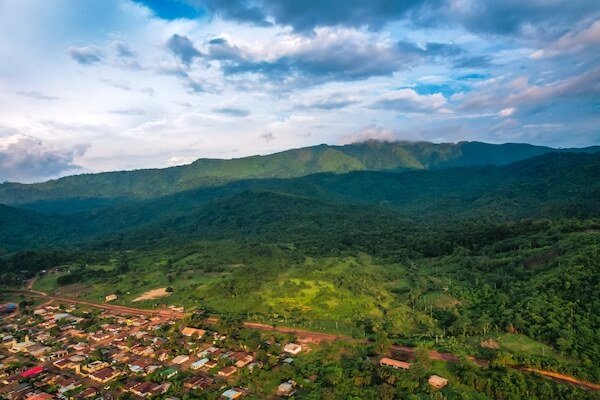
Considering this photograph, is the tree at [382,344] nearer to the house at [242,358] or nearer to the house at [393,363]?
the house at [393,363]

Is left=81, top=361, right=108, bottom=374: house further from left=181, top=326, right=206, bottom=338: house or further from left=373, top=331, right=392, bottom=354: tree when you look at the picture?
left=373, top=331, right=392, bottom=354: tree

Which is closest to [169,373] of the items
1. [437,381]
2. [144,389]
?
[144,389]

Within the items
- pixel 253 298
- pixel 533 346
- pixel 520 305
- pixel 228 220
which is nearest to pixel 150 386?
pixel 253 298

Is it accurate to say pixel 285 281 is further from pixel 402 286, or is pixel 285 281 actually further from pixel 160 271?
pixel 160 271

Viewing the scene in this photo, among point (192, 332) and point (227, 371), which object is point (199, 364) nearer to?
point (227, 371)

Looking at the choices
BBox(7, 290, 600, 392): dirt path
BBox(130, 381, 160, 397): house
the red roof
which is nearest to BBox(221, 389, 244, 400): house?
BBox(130, 381, 160, 397): house
